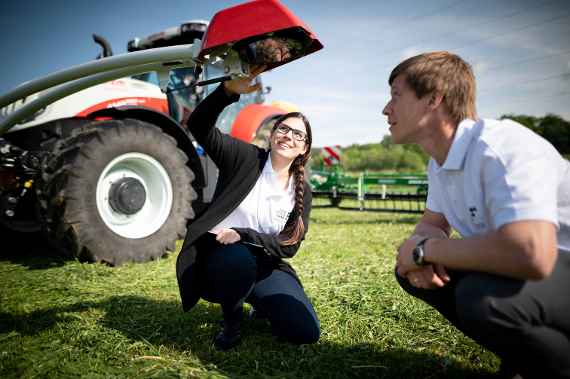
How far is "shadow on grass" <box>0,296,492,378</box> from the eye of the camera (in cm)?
151

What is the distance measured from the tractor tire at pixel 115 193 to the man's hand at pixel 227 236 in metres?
1.54

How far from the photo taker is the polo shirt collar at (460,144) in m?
1.14

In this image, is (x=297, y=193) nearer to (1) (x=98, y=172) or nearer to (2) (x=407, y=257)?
(2) (x=407, y=257)

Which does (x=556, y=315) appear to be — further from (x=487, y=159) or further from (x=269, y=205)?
(x=269, y=205)

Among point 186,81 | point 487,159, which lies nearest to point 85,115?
point 186,81

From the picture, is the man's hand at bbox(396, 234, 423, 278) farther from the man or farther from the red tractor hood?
the red tractor hood

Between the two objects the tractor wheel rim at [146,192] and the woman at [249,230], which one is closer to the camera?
the woman at [249,230]

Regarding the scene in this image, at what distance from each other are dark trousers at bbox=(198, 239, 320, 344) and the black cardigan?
0.08 meters

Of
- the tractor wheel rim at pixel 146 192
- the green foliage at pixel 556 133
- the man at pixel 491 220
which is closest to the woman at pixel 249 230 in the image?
the man at pixel 491 220

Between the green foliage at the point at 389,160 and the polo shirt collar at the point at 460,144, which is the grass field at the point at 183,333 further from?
the green foliage at the point at 389,160

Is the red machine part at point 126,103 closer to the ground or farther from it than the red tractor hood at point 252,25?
farther from it

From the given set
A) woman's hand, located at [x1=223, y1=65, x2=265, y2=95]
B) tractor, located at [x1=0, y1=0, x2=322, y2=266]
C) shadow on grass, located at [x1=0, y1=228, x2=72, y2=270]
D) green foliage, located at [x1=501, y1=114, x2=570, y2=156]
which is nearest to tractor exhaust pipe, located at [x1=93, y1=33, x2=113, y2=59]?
tractor, located at [x1=0, y1=0, x2=322, y2=266]

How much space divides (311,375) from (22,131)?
3312 millimetres

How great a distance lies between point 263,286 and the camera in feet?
6.10
